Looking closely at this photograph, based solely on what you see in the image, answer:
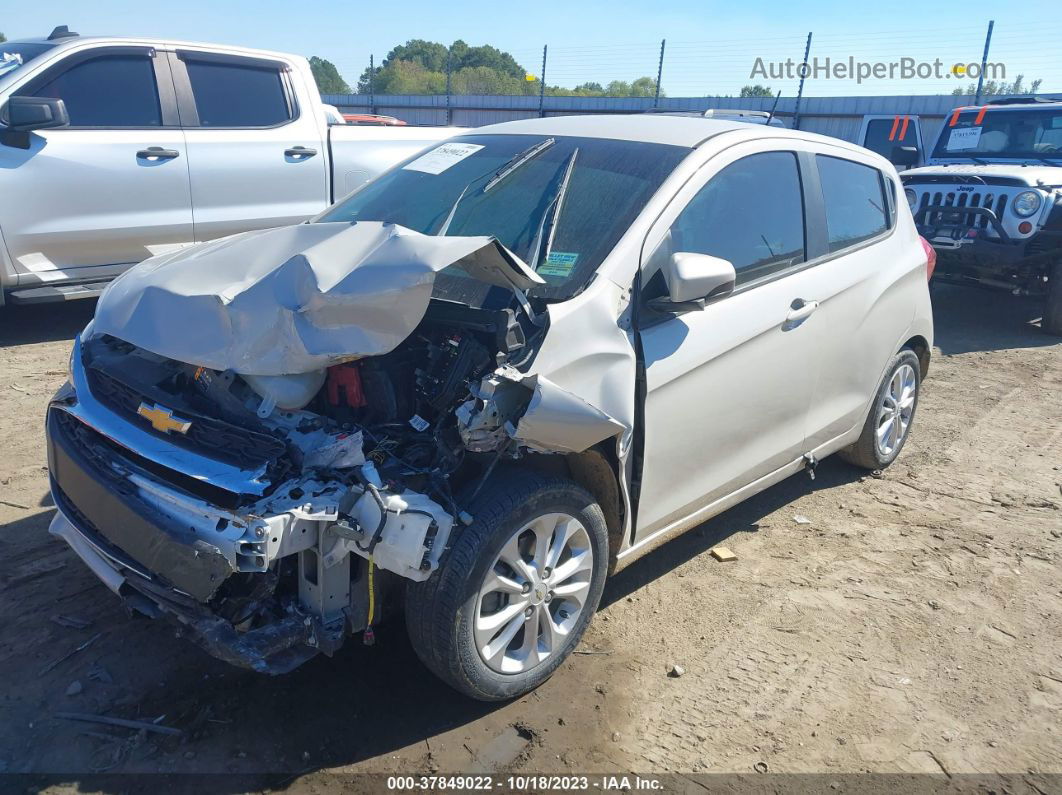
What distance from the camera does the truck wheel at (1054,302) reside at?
8.62 meters

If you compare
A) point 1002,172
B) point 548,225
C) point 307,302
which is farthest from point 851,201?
point 1002,172

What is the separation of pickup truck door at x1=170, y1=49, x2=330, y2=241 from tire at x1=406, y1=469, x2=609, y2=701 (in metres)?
5.15

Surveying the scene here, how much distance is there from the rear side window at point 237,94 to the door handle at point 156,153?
42 centimetres

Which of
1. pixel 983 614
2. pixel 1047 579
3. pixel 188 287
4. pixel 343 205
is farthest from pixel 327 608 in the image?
pixel 1047 579

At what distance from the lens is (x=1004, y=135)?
996cm

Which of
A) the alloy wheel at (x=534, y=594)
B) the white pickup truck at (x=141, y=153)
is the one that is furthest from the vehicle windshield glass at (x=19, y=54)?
the alloy wheel at (x=534, y=594)

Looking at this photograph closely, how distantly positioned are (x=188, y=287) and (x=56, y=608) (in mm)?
1417

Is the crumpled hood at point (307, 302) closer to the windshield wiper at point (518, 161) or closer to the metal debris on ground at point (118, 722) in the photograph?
the windshield wiper at point (518, 161)

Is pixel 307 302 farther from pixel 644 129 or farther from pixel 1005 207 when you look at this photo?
pixel 1005 207

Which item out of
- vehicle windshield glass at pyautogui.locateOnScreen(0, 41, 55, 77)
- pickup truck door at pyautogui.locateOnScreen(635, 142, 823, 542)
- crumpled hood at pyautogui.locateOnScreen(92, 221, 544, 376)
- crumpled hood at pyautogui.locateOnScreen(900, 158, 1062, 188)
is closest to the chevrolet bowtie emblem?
crumpled hood at pyautogui.locateOnScreen(92, 221, 544, 376)

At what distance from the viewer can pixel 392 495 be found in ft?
8.23

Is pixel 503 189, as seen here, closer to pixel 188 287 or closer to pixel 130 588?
pixel 188 287

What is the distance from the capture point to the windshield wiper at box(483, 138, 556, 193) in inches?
142

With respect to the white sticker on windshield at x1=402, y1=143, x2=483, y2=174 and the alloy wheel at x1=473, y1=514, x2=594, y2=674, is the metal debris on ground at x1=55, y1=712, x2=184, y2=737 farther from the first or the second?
the white sticker on windshield at x1=402, y1=143, x2=483, y2=174
